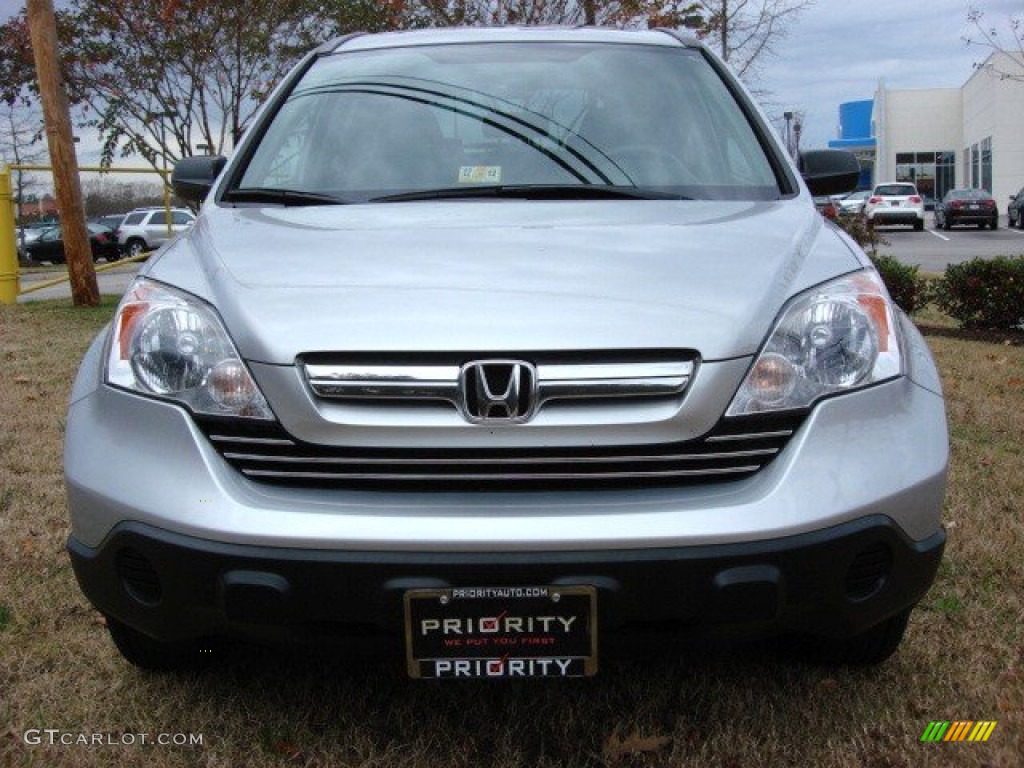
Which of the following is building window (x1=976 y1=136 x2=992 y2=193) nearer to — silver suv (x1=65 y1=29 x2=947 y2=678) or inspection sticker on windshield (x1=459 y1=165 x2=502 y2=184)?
inspection sticker on windshield (x1=459 y1=165 x2=502 y2=184)

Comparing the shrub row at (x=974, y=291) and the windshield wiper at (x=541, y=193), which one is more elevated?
the windshield wiper at (x=541, y=193)

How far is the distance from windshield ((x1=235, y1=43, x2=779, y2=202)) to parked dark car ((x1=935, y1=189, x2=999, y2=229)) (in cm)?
3379

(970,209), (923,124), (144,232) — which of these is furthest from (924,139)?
(144,232)

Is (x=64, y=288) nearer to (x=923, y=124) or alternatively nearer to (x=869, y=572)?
(x=869, y=572)

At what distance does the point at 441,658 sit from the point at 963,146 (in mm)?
66281

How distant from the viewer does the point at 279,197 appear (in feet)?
9.47

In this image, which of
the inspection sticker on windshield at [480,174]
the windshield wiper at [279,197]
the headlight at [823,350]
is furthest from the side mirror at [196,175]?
the headlight at [823,350]

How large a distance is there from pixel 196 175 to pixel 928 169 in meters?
65.3

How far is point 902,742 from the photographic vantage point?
7.72 feet

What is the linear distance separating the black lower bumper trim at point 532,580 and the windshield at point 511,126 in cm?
113

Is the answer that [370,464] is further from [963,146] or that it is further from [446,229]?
[963,146]

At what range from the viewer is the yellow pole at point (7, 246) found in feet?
42.2

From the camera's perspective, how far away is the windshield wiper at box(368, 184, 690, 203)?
279cm

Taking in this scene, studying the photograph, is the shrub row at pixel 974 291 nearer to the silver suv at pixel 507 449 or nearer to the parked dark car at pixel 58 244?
the silver suv at pixel 507 449
